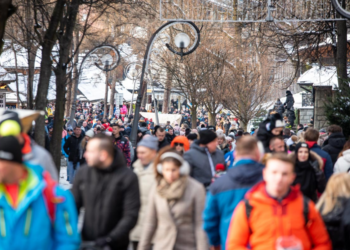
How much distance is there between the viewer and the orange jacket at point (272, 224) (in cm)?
421

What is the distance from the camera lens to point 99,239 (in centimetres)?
492

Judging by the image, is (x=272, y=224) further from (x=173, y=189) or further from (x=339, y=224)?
(x=173, y=189)

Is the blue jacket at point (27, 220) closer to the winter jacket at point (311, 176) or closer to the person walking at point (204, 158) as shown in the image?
the person walking at point (204, 158)

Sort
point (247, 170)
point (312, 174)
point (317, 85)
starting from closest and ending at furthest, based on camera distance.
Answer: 1. point (247, 170)
2. point (312, 174)
3. point (317, 85)

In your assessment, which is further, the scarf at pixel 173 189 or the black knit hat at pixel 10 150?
the scarf at pixel 173 189

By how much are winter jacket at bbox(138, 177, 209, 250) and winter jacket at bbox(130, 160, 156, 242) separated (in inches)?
29.2

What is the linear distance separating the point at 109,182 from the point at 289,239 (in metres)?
1.62

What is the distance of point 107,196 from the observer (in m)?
5.13

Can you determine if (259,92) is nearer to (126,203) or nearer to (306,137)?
(306,137)

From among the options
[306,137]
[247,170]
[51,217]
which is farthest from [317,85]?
[51,217]

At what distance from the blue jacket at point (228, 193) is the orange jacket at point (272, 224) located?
1.05 m

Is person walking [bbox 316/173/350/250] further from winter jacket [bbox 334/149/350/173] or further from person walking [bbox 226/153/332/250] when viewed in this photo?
winter jacket [bbox 334/149/350/173]

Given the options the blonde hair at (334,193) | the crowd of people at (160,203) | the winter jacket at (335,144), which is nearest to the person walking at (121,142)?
the winter jacket at (335,144)

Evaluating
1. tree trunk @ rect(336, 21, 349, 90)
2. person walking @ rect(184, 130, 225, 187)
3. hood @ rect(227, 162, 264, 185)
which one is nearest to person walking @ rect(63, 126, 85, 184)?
tree trunk @ rect(336, 21, 349, 90)
